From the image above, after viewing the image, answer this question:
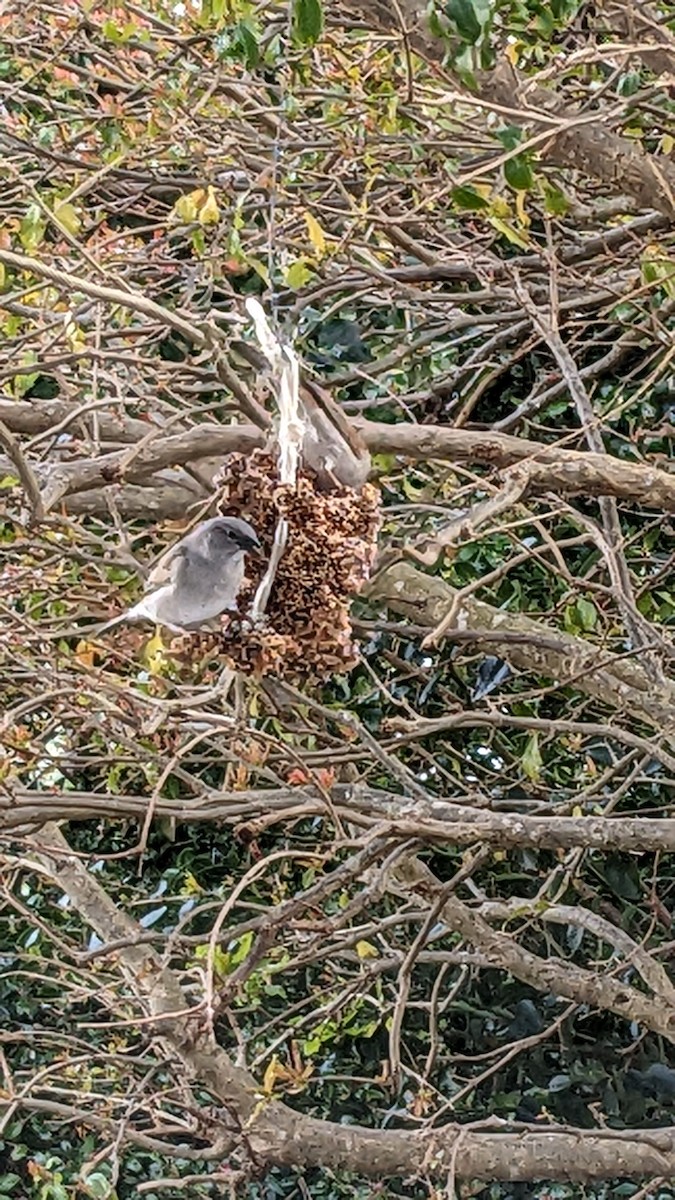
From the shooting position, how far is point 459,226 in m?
3.04

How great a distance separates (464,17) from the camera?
1.37 m

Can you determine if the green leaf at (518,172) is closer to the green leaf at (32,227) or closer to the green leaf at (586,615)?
the green leaf at (32,227)

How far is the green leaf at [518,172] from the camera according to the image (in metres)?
1.58

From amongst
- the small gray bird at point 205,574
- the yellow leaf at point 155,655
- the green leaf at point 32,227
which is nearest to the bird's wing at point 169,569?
the small gray bird at point 205,574

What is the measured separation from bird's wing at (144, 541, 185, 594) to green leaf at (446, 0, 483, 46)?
595 millimetres

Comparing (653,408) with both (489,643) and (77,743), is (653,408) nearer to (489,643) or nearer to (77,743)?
(489,643)

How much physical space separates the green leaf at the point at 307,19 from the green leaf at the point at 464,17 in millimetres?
190

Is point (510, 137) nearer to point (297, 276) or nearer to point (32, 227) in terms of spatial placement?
point (297, 276)

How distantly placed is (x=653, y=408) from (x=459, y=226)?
593 mm

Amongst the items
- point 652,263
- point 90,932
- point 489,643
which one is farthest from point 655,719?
point 90,932

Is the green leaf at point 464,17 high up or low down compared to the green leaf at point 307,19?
up

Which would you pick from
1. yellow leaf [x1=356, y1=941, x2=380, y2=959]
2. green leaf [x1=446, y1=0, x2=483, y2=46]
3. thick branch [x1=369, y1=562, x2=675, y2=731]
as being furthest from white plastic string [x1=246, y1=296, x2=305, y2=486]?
yellow leaf [x1=356, y1=941, x2=380, y2=959]

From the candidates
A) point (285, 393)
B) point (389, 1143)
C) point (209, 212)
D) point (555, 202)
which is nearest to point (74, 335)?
point (209, 212)

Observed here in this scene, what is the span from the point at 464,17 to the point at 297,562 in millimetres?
579
